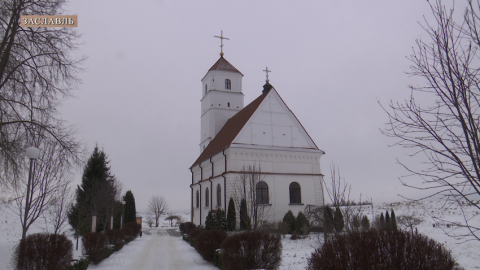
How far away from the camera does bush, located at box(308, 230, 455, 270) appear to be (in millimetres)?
4215

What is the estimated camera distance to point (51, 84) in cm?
1131

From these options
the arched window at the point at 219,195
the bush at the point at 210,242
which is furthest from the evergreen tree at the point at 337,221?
the arched window at the point at 219,195

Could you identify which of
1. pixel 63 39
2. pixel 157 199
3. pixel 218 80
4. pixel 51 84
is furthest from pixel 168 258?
pixel 157 199

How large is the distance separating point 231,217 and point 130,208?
2065cm

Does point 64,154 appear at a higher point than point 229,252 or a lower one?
higher

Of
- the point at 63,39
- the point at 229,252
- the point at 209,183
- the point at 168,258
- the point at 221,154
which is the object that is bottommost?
the point at 168,258

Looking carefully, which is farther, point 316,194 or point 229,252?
point 316,194

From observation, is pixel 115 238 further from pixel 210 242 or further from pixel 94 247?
pixel 210 242

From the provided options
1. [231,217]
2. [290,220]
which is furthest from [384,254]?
[290,220]

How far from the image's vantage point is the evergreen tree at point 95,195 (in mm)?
23556

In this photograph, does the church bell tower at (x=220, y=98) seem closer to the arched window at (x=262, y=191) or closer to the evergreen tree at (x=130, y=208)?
the evergreen tree at (x=130, y=208)

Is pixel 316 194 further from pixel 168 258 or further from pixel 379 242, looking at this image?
pixel 379 242

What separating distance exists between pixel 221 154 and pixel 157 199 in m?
56.0

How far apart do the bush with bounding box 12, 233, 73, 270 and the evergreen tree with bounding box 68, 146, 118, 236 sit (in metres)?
13.8
